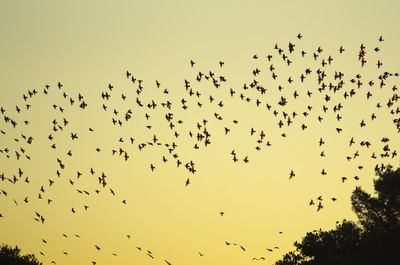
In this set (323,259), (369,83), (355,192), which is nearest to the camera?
(369,83)

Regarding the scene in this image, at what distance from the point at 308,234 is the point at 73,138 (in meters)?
30.7

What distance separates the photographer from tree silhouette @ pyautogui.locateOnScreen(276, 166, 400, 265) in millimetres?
42062

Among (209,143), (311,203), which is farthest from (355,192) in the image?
(209,143)

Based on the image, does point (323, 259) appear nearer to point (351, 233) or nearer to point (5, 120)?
point (351, 233)

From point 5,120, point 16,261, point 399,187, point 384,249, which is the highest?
point 399,187

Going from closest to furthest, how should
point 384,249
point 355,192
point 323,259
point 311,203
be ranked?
point 311,203
point 384,249
point 323,259
point 355,192

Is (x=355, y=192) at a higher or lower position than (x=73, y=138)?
higher

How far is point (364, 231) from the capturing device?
49.0 metres

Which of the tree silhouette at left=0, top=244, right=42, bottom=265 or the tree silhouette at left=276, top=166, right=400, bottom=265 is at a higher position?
the tree silhouette at left=276, top=166, right=400, bottom=265

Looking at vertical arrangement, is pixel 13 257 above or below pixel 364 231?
below

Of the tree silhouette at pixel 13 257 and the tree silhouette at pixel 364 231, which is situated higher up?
the tree silhouette at pixel 364 231

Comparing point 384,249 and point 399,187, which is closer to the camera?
point 384,249

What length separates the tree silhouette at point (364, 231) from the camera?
42062 millimetres

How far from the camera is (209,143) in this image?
2877 centimetres
